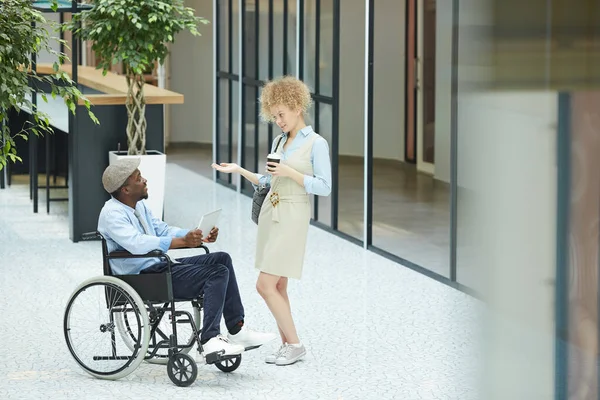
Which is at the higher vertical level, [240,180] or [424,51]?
[424,51]

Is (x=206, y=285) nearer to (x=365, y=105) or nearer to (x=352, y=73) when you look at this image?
(x=365, y=105)

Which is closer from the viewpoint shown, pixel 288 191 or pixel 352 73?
pixel 288 191

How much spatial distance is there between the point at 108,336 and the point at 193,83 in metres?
11.9

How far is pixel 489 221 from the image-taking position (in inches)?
56.3

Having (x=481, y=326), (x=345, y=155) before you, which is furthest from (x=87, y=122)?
(x=481, y=326)

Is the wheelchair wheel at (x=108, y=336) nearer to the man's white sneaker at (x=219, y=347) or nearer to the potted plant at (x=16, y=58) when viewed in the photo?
the man's white sneaker at (x=219, y=347)

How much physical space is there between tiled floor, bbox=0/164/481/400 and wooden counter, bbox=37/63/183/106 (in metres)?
1.27

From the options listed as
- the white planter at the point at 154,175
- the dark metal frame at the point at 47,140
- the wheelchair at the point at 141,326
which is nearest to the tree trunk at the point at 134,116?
the white planter at the point at 154,175

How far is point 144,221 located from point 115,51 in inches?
167

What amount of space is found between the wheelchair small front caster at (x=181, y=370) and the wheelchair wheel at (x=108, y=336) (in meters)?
0.17

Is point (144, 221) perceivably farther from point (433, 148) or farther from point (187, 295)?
point (433, 148)

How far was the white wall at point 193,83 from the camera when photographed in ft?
56.2

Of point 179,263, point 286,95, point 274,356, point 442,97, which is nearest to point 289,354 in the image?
point 274,356

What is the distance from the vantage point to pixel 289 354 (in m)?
5.46
